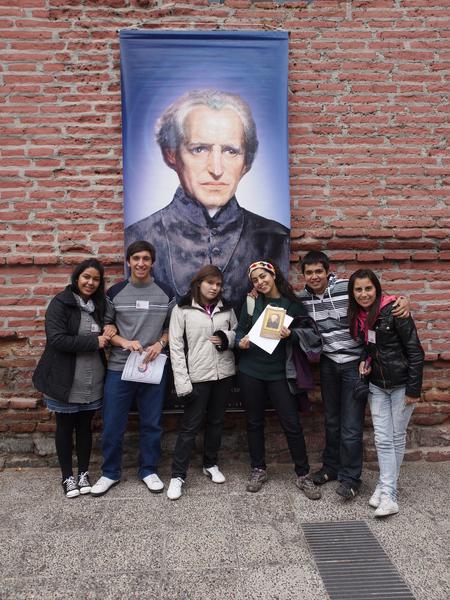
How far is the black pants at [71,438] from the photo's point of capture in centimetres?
384

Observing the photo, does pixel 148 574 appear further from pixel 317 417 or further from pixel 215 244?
pixel 215 244

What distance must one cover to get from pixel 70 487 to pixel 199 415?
1174 millimetres

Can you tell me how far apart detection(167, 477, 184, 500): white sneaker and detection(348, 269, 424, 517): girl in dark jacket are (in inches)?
58.6

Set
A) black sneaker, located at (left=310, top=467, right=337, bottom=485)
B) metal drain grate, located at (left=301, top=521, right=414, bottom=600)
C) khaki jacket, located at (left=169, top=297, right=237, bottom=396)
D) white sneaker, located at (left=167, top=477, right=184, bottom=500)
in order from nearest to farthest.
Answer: metal drain grate, located at (left=301, top=521, right=414, bottom=600), white sneaker, located at (left=167, top=477, right=184, bottom=500), khaki jacket, located at (left=169, top=297, right=237, bottom=396), black sneaker, located at (left=310, top=467, right=337, bottom=485)

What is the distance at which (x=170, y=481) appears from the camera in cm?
392

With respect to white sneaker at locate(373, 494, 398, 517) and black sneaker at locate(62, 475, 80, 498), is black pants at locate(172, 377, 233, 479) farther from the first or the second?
white sneaker at locate(373, 494, 398, 517)

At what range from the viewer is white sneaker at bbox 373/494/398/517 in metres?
3.39

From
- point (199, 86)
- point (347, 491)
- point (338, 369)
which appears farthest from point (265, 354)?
point (199, 86)

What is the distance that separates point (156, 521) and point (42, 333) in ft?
6.66

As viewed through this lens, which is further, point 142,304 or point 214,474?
point 214,474

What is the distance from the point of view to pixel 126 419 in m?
3.95

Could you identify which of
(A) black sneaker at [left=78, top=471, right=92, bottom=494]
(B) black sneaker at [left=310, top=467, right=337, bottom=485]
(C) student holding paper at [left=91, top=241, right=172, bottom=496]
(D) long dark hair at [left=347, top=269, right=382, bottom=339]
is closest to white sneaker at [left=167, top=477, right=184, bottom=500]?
(C) student holding paper at [left=91, top=241, right=172, bottom=496]

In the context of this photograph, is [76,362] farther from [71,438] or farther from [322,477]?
[322,477]

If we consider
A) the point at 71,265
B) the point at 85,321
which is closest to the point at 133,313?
the point at 85,321
